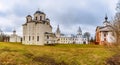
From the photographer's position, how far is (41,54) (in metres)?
36.1

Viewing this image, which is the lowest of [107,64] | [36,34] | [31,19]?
[107,64]

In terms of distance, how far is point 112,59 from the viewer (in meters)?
32.8

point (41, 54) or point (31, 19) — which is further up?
point (31, 19)

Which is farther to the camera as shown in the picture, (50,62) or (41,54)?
(41,54)

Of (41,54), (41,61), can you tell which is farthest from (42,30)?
(41,61)

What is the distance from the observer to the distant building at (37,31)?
72688 mm

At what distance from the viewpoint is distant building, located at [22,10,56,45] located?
7269 cm

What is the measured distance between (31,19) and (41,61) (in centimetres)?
4519

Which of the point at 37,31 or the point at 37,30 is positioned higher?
the point at 37,30

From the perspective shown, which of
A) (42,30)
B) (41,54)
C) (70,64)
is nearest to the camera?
(70,64)

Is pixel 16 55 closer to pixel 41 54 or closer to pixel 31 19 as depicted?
pixel 41 54

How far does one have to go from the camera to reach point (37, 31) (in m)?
72.8

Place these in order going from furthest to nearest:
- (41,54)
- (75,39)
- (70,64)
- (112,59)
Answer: (75,39)
(41,54)
(112,59)
(70,64)

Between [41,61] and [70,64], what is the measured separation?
395 cm
